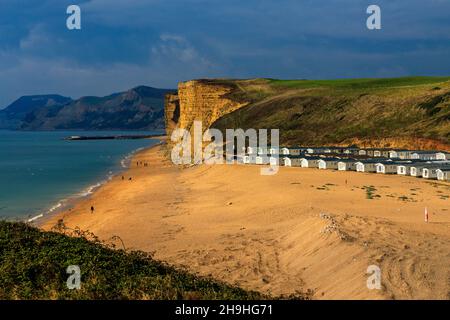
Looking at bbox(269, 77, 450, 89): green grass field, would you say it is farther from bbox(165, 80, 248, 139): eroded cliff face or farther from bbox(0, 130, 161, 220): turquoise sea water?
bbox(0, 130, 161, 220): turquoise sea water

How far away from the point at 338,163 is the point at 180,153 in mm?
50342

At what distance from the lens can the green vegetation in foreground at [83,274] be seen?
1095cm

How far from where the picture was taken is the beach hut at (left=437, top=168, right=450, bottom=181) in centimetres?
4966

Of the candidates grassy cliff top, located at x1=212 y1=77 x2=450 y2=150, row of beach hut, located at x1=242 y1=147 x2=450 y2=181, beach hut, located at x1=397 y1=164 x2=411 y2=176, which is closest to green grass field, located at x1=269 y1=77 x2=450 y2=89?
grassy cliff top, located at x1=212 y1=77 x2=450 y2=150

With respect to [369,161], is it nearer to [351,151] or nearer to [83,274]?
[351,151]

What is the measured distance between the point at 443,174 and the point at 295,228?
29236mm

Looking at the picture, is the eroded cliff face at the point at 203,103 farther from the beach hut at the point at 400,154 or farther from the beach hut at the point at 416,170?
the beach hut at the point at 416,170

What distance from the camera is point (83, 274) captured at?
1266 cm

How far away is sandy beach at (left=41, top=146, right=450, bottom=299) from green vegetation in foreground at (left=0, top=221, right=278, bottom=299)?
238 inches

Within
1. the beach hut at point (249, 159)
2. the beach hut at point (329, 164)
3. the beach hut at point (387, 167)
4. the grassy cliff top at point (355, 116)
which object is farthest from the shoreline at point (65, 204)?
the grassy cliff top at point (355, 116)

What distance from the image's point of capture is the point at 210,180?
59.8m

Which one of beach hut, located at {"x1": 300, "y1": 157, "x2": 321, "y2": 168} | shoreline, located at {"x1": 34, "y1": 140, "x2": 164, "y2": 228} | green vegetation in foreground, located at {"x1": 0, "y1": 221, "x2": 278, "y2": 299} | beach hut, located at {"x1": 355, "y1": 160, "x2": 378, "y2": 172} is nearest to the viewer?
green vegetation in foreground, located at {"x1": 0, "y1": 221, "x2": 278, "y2": 299}
